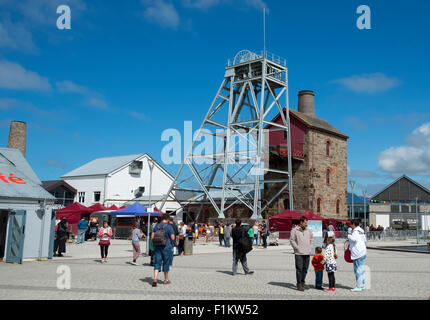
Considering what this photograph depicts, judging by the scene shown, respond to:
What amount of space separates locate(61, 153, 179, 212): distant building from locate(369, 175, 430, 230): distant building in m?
28.7

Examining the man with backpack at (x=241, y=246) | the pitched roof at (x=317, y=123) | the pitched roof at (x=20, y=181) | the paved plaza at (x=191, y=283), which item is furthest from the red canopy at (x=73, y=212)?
the pitched roof at (x=317, y=123)

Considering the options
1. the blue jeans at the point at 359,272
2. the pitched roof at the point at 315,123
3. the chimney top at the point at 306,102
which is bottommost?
the blue jeans at the point at 359,272

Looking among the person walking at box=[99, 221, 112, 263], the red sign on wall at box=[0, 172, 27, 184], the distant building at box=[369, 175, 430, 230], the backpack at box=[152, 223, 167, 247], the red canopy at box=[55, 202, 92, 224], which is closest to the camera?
the backpack at box=[152, 223, 167, 247]

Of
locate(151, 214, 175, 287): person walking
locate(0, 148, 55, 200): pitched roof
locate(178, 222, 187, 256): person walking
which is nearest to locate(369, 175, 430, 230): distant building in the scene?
locate(178, 222, 187, 256): person walking

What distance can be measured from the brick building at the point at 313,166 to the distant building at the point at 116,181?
15.2 meters

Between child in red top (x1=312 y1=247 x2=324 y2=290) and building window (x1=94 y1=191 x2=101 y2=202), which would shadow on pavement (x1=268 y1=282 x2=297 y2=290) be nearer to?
child in red top (x1=312 y1=247 x2=324 y2=290)

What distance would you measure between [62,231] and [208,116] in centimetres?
2560

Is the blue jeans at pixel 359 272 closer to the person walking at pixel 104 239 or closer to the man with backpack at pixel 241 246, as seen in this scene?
the man with backpack at pixel 241 246

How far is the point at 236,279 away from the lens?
496 inches

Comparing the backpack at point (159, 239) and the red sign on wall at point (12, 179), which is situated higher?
the red sign on wall at point (12, 179)

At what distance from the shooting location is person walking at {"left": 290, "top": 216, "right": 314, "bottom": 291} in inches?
420

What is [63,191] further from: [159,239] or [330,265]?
[330,265]

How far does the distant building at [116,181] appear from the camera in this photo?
174 ft
